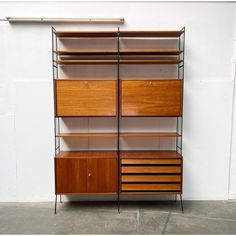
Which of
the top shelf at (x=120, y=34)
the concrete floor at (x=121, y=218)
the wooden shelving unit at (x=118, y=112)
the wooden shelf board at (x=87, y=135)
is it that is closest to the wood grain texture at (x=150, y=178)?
the wooden shelving unit at (x=118, y=112)

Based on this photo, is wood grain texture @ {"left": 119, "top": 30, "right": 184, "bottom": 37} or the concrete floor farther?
wood grain texture @ {"left": 119, "top": 30, "right": 184, "bottom": 37}

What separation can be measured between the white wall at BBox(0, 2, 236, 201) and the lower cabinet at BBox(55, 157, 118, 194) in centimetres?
41

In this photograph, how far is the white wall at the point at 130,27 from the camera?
2.87 metres

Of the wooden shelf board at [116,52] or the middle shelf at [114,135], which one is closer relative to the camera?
the wooden shelf board at [116,52]

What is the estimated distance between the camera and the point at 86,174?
269 centimetres

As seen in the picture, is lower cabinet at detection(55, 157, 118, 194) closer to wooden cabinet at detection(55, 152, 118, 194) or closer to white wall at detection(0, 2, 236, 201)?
wooden cabinet at detection(55, 152, 118, 194)

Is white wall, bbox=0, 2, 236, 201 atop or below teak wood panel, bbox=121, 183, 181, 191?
atop

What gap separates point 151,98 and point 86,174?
1216 mm

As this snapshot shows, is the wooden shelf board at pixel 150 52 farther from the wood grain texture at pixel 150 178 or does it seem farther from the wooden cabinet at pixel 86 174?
the wood grain texture at pixel 150 178

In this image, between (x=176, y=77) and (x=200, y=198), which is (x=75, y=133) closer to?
(x=176, y=77)

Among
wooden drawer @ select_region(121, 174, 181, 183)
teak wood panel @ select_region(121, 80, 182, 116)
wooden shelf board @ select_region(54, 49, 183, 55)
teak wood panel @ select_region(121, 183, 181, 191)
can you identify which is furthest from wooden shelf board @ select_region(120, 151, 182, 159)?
wooden shelf board @ select_region(54, 49, 183, 55)

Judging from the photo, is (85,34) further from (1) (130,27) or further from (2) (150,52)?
(2) (150,52)

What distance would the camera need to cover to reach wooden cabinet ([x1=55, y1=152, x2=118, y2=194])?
8.77ft

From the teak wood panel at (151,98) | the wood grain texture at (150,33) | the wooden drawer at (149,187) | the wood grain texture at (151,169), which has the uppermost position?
the wood grain texture at (150,33)
